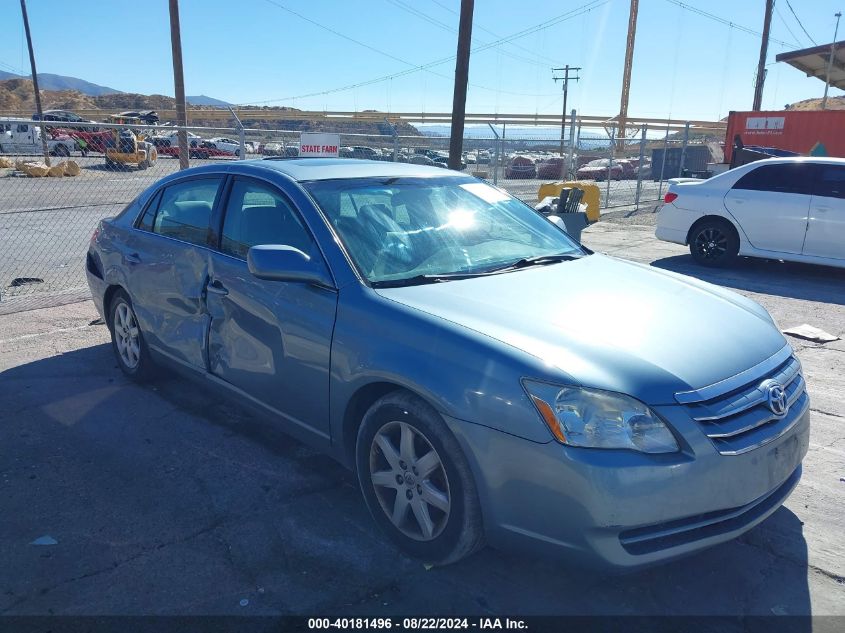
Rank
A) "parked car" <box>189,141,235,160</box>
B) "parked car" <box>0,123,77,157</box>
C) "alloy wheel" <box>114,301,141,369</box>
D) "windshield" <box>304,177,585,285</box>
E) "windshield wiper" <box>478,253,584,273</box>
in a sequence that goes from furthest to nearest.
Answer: "parked car" <box>0,123,77,157</box> < "parked car" <box>189,141,235,160</box> < "alloy wheel" <box>114,301,141,369</box> < "windshield wiper" <box>478,253,584,273</box> < "windshield" <box>304,177,585,285</box>

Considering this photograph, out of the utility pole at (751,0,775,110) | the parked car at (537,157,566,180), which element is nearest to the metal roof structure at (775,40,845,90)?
the utility pole at (751,0,775,110)

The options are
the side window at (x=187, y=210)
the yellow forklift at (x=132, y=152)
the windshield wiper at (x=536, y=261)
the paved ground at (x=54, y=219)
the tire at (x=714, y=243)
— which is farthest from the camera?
the yellow forklift at (x=132, y=152)

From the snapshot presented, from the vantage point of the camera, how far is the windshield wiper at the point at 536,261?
11.9 feet

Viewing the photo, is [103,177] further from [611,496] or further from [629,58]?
[629,58]

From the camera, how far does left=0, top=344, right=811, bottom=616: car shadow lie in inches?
109

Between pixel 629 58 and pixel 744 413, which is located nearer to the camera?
pixel 744 413

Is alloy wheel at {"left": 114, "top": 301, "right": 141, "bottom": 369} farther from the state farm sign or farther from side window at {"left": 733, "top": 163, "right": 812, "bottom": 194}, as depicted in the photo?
side window at {"left": 733, "top": 163, "right": 812, "bottom": 194}

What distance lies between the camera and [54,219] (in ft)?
47.5

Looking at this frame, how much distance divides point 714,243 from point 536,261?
7.05 meters

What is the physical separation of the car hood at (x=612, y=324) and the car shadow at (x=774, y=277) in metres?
5.49

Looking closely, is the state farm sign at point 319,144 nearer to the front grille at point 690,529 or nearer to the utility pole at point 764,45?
the front grille at point 690,529

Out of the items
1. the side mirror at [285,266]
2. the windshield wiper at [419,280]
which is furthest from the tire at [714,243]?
the side mirror at [285,266]

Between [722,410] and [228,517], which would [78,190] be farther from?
[722,410]

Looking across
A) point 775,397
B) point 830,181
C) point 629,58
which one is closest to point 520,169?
point 830,181
